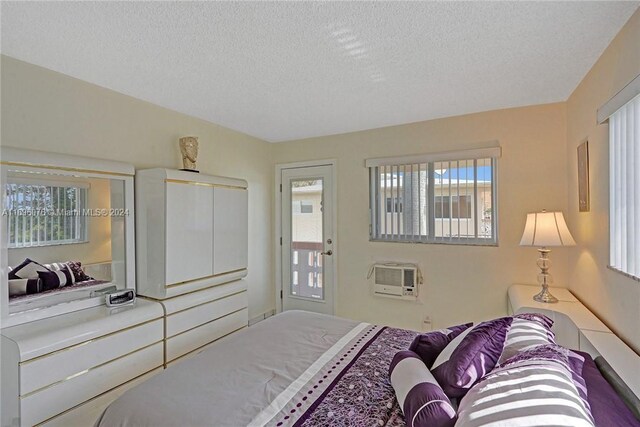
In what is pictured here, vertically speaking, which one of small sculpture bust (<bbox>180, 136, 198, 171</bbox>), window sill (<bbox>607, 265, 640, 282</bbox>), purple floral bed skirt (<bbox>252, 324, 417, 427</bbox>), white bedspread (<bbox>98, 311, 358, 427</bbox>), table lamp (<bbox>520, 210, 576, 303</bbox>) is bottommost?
purple floral bed skirt (<bbox>252, 324, 417, 427</bbox>)

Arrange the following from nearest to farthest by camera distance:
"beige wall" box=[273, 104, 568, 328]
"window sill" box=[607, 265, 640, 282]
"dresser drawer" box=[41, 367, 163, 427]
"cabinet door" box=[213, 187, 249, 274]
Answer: "window sill" box=[607, 265, 640, 282], "dresser drawer" box=[41, 367, 163, 427], "beige wall" box=[273, 104, 568, 328], "cabinet door" box=[213, 187, 249, 274]

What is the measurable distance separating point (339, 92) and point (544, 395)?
7.56ft

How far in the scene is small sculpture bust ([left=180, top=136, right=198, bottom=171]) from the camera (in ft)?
9.54

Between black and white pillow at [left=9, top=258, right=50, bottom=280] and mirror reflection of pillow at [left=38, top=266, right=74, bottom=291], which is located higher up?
black and white pillow at [left=9, top=258, right=50, bottom=280]

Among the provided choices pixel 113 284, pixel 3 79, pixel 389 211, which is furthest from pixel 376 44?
pixel 113 284

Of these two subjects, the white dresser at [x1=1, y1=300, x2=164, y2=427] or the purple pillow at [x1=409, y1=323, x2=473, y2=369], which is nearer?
the purple pillow at [x1=409, y1=323, x2=473, y2=369]

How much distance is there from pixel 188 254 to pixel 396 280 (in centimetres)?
218

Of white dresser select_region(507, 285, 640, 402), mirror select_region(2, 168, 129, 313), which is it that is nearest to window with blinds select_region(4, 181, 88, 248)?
mirror select_region(2, 168, 129, 313)

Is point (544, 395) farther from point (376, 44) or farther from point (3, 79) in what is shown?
point (3, 79)

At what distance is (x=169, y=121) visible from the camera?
296cm

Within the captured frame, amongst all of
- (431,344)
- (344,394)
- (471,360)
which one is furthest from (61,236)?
(471,360)

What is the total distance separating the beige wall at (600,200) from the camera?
1.55 meters

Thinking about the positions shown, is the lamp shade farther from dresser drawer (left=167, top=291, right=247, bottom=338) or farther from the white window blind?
dresser drawer (left=167, top=291, right=247, bottom=338)

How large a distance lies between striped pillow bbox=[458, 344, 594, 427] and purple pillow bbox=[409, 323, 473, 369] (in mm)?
349
